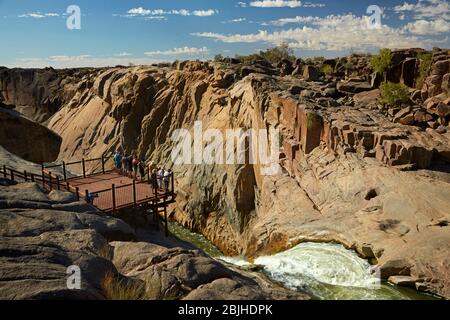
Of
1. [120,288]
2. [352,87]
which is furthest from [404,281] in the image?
[352,87]

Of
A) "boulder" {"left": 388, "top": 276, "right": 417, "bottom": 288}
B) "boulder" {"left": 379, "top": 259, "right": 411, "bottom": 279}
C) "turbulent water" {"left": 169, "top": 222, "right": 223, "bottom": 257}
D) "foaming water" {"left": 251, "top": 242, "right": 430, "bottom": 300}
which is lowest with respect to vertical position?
"turbulent water" {"left": 169, "top": 222, "right": 223, "bottom": 257}

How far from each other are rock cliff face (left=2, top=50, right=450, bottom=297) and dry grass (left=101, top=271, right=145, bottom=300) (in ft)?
26.2

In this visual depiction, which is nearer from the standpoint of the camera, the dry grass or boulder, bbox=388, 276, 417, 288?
the dry grass

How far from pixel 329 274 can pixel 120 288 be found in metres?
7.74

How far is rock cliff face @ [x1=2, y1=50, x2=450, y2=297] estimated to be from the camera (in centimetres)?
1309

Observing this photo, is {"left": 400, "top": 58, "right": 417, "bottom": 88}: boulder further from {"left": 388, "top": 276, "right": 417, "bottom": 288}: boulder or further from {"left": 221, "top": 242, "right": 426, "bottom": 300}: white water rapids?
{"left": 388, "top": 276, "right": 417, "bottom": 288}: boulder

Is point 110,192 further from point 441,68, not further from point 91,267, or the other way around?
point 441,68

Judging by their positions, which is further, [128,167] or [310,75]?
[310,75]

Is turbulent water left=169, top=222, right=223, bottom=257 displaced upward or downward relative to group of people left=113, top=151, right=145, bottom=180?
downward

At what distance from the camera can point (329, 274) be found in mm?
11938

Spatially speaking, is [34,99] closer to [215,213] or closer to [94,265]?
[215,213]

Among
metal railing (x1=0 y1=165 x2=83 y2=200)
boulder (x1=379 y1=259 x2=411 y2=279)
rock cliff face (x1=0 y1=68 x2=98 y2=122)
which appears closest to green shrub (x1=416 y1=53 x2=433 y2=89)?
boulder (x1=379 y1=259 x2=411 y2=279)

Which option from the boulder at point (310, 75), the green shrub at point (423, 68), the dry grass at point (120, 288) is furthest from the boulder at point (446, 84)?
the dry grass at point (120, 288)

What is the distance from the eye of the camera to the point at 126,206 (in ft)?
46.3
